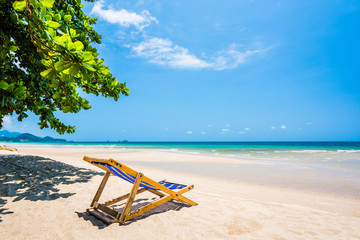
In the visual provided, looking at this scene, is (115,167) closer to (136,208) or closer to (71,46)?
(136,208)

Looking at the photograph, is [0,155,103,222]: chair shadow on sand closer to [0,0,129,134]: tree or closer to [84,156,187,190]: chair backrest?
[0,0,129,134]: tree

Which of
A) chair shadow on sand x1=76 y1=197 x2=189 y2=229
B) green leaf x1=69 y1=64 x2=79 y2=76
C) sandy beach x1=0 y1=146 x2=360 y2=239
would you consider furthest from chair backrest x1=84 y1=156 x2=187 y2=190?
green leaf x1=69 y1=64 x2=79 y2=76

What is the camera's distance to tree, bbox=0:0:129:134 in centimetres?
158

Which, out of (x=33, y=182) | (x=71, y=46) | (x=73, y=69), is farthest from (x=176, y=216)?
(x=33, y=182)

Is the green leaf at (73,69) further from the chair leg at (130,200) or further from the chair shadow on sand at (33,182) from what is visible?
the chair shadow on sand at (33,182)

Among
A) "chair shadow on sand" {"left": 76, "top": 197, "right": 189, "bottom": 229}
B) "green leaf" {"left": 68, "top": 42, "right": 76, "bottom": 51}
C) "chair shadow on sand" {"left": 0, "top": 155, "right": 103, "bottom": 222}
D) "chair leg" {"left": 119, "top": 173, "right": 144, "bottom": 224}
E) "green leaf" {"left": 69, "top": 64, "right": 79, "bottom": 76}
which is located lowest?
"chair shadow on sand" {"left": 76, "top": 197, "right": 189, "bottom": 229}

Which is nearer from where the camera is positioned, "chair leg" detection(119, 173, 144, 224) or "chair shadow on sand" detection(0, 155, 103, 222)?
"chair leg" detection(119, 173, 144, 224)

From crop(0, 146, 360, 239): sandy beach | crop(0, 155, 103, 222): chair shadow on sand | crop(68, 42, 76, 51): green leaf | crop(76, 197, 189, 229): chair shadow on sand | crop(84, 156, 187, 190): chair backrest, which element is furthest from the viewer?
crop(0, 155, 103, 222): chair shadow on sand

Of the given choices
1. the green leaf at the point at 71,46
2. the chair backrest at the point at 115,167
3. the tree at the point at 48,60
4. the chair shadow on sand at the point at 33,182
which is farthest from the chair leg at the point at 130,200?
the green leaf at the point at 71,46

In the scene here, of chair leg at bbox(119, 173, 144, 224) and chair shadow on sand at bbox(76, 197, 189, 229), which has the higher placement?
chair leg at bbox(119, 173, 144, 224)

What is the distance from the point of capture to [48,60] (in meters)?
2.01

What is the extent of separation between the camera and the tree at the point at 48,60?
158 centimetres

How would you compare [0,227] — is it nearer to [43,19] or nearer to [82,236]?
[82,236]

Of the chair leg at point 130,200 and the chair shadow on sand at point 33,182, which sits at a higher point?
the chair leg at point 130,200
